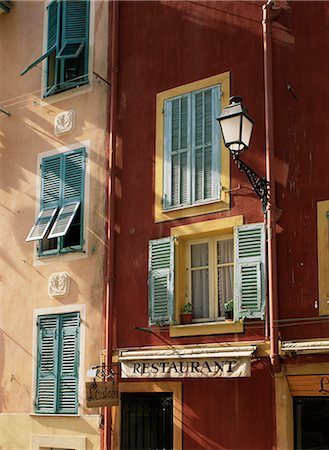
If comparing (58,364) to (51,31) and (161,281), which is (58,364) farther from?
(51,31)

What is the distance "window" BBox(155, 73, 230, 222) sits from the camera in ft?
41.7

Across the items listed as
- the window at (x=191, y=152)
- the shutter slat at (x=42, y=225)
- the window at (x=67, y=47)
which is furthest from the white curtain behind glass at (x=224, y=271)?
the window at (x=67, y=47)

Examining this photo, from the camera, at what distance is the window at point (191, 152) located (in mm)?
12711

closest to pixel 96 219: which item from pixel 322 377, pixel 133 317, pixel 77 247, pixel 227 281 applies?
pixel 77 247

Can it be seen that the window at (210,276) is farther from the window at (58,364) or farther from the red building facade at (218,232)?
the window at (58,364)

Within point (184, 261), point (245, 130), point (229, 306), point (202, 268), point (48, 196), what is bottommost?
point (229, 306)

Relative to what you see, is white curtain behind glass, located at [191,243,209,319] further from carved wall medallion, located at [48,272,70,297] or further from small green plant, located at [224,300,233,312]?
carved wall medallion, located at [48,272,70,297]

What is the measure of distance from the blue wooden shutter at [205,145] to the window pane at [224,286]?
120 centimetres

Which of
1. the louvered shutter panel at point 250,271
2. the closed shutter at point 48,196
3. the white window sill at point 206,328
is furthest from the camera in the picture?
the closed shutter at point 48,196

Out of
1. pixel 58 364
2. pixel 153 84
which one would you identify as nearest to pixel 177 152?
pixel 153 84

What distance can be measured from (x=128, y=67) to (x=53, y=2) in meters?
2.66

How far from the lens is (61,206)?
47.6 feet

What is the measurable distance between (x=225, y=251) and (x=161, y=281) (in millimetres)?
1151

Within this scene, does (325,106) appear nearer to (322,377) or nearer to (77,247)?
(322,377)
